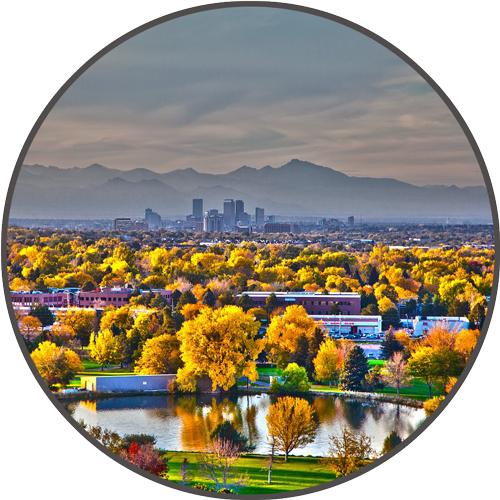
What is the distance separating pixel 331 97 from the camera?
7355 mm

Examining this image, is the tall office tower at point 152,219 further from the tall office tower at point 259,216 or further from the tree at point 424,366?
the tree at point 424,366

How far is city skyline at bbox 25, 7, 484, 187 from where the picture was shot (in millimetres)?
7242

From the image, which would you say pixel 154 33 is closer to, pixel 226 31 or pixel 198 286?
pixel 226 31

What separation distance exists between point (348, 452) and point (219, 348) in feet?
4.80

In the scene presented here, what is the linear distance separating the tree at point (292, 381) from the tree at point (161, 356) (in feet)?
3.00

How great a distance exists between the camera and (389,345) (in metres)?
7.47

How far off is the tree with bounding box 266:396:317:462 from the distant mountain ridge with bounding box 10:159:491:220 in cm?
183

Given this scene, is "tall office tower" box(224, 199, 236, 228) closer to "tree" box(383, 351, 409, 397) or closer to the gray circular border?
the gray circular border

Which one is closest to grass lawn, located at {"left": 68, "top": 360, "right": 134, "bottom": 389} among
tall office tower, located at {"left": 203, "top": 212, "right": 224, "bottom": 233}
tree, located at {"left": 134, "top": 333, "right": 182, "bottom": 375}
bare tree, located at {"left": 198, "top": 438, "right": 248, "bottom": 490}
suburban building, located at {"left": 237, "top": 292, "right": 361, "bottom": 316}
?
tree, located at {"left": 134, "top": 333, "right": 182, "bottom": 375}

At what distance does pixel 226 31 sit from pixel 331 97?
1.10m

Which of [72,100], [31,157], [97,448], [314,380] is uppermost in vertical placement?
[72,100]

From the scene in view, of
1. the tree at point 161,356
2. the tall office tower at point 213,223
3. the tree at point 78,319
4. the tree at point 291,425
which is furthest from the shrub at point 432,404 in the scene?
the tree at point 78,319

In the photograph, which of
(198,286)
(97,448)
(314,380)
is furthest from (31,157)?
(314,380)

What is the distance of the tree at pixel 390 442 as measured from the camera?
7.14 m
